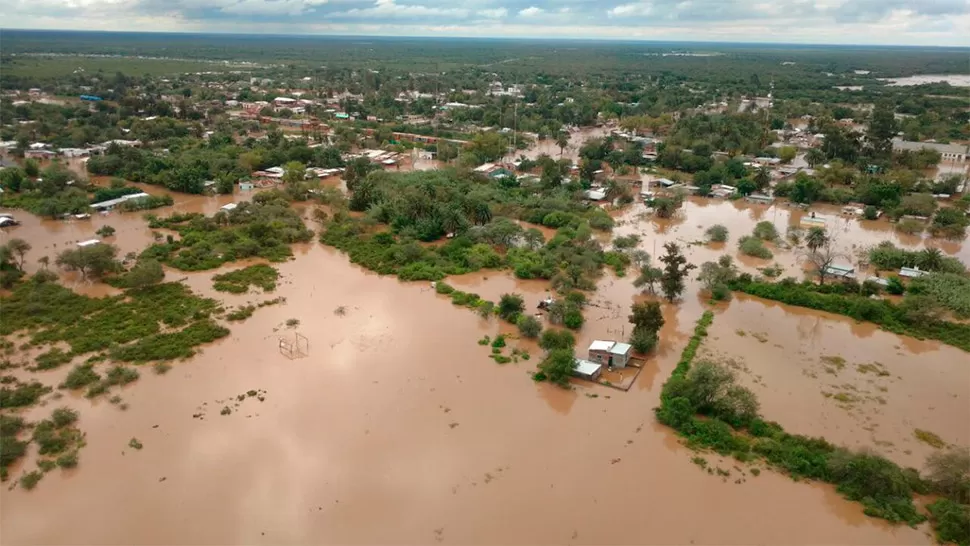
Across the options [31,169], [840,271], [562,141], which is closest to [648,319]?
[840,271]

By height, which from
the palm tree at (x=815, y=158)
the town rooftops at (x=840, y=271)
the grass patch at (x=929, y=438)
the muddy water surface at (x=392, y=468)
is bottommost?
the muddy water surface at (x=392, y=468)

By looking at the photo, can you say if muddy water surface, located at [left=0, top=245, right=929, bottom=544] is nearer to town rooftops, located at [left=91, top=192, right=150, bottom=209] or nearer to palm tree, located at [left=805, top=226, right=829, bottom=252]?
palm tree, located at [left=805, top=226, right=829, bottom=252]

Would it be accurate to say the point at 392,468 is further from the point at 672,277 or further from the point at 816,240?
the point at 816,240

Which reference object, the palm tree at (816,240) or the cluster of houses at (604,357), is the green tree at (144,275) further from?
the palm tree at (816,240)

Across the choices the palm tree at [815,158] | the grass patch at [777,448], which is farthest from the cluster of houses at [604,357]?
the palm tree at [815,158]

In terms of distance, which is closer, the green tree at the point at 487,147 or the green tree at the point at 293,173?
the green tree at the point at 293,173

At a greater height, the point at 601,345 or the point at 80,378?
the point at 601,345
